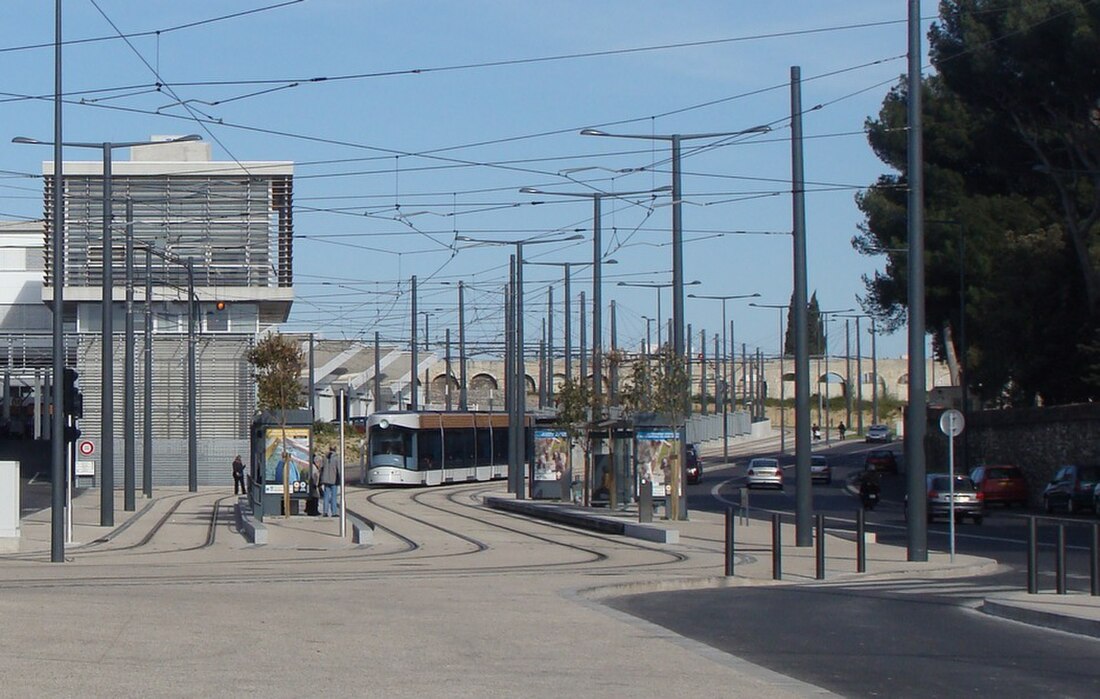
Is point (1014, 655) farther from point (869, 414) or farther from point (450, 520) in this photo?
point (869, 414)

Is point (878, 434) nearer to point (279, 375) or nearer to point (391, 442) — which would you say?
point (391, 442)

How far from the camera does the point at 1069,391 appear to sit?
2235 inches

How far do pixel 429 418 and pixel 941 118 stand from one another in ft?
71.3

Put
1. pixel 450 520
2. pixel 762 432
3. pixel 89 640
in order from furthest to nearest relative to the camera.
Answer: pixel 762 432 < pixel 450 520 < pixel 89 640

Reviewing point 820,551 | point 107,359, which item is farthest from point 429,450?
point 820,551

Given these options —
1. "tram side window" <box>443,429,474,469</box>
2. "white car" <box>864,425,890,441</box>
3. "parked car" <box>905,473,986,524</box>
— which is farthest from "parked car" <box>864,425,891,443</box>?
"parked car" <box>905,473,986,524</box>

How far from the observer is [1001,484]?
51.8 metres

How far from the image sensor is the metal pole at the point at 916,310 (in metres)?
23.0

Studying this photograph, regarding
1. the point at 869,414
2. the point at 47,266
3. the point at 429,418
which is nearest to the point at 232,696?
the point at 429,418

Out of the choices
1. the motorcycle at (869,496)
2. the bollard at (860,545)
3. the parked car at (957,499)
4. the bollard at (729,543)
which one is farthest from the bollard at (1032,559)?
the motorcycle at (869,496)

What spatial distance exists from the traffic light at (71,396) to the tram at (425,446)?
27.1 m

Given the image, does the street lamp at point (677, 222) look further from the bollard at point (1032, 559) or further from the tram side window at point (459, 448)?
the tram side window at point (459, 448)

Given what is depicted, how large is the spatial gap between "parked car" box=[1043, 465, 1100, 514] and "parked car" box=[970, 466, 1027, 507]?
4.31 meters

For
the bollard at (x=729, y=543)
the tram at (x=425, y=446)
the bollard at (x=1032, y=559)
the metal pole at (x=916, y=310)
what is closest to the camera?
the bollard at (x=1032, y=559)
